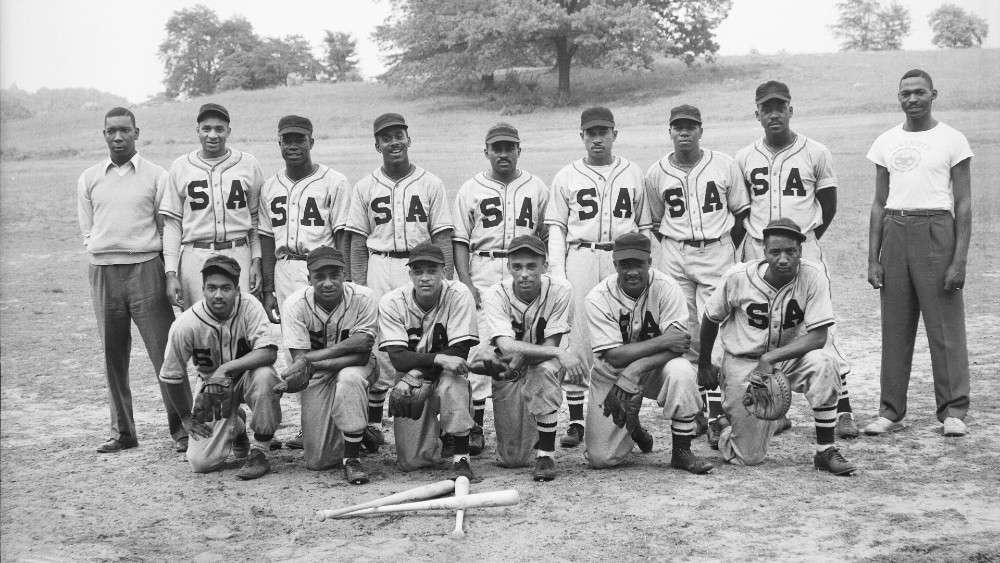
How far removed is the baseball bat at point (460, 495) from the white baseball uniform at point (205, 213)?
2.24 m

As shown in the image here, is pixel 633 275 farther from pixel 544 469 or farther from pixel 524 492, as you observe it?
pixel 524 492

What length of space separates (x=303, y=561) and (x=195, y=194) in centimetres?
296

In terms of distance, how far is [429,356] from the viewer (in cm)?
574

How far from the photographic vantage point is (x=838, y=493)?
5.06 meters

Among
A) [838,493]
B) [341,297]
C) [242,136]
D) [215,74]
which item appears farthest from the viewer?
[215,74]

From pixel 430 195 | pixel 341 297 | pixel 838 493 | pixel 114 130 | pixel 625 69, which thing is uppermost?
pixel 625 69

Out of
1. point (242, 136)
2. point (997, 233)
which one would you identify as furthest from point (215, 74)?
point (997, 233)

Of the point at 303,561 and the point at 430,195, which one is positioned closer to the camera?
the point at 303,561

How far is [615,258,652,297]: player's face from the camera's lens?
5656mm

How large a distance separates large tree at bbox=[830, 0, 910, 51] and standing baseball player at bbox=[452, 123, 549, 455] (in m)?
24.2

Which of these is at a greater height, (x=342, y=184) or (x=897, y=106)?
(x=897, y=106)

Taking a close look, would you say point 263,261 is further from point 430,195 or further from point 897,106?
point 897,106

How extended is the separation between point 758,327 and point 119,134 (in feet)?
13.7

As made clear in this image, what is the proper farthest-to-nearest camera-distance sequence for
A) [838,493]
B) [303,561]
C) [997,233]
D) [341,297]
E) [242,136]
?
[242,136] → [997,233] → [341,297] → [838,493] → [303,561]
